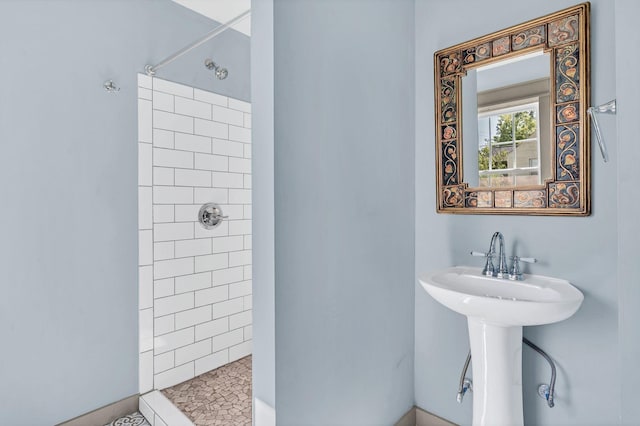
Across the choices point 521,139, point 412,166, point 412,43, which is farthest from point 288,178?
point 412,43

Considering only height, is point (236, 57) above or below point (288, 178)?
above

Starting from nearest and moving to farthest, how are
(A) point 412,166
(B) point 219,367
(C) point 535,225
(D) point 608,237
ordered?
(D) point 608,237 → (C) point 535,225 → (A) point 412,166 → (B) point 219,367

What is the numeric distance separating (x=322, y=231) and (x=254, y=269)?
30 centimetres

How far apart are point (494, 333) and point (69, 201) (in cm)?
208

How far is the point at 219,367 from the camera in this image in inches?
95.5

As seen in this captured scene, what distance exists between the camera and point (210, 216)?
7.73ft

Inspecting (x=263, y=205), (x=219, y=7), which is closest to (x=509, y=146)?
(x=263, y=205)

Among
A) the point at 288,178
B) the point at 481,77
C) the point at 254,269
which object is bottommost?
the point at 254,269

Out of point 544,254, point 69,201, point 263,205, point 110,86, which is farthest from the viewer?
point 110,86

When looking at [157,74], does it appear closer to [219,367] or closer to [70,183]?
[70,183]

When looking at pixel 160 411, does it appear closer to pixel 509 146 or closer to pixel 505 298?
pixel 505 298

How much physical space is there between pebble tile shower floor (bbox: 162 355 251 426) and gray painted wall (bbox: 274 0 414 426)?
30.3 inches

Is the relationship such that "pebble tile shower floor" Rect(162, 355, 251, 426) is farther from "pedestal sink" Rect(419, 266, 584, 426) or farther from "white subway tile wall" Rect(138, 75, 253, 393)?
"pedestal sink" Rect(419, 266, 584, 426)

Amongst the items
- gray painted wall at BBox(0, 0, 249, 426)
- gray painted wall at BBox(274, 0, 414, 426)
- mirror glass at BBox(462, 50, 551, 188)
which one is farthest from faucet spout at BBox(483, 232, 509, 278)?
gray painted wall at BBox(0, 0, 249, 426)
